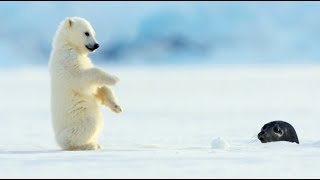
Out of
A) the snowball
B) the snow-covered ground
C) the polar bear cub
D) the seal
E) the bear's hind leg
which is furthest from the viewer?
the seal

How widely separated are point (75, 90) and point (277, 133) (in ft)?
8.42

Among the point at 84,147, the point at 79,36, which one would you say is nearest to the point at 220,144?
the point at 84,147

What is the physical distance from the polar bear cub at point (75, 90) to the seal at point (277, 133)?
2.04 metres

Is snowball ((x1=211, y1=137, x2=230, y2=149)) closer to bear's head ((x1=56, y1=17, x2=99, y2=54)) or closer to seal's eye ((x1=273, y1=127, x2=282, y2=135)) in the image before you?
seal's eye ((x1=273, y1=127, x2=282, y2=135))

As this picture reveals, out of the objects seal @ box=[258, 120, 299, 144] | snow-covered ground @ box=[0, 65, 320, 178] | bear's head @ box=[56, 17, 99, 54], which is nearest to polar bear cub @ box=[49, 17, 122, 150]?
bear's head @ box=[56, 17, 99, 54]

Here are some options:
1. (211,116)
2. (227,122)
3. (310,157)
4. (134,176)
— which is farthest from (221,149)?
(211,116)

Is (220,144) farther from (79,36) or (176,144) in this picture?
(79,36)

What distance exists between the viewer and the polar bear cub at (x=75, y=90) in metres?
6.14

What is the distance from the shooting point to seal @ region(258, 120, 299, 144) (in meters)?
7.62

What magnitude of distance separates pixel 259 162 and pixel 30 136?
4885 millimetres

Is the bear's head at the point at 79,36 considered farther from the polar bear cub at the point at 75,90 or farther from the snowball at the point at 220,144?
the snowball at the point at 220,144

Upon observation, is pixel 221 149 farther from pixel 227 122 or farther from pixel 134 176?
pixel 227 122

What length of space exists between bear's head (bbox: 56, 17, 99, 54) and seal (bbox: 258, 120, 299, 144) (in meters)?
2.32

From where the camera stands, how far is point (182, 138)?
8.91m
